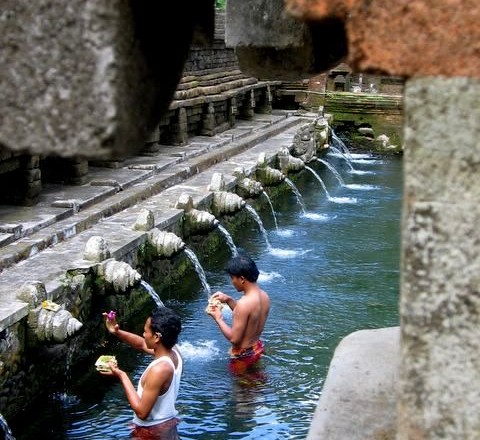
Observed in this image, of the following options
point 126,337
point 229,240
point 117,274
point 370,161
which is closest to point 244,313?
point 126,337

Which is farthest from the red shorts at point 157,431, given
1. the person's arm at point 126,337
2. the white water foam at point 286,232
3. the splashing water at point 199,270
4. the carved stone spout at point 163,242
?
the white water foam at point 286,232

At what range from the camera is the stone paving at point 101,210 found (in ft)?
23.3

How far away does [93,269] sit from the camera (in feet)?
23.4

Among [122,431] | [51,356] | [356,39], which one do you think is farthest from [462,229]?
[51,356]

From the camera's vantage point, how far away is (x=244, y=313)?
21.1 ft

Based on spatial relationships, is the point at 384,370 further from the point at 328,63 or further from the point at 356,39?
the point at 356,39

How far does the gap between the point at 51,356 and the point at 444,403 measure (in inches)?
205

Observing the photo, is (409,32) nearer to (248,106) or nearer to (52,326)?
(52,326)

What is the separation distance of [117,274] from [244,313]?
132 centimetres

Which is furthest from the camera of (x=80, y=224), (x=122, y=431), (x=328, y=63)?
(x=80, y=224)

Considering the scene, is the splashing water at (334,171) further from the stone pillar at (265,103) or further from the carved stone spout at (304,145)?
the stone pillar at (265,103)

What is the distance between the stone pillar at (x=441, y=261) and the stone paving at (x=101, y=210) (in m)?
4.46

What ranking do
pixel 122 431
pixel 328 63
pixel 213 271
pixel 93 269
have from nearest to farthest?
pixel 328 63, pixel 122 431, pixel 93 269, pixel 213 271

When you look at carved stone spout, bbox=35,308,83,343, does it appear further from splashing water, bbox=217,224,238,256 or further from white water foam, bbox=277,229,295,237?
white water foam, bbox=277,229,295,237
